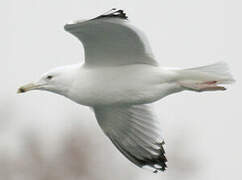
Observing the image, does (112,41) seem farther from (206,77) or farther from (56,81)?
(206,77)

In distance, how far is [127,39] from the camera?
7.62m

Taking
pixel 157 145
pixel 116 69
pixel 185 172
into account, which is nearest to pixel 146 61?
pixel 116 69

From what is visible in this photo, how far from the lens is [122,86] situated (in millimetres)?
7816

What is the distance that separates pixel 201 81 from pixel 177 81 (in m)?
0.19

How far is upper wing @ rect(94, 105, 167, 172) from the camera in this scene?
8.32 metres

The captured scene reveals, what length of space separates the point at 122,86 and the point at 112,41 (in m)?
0.38

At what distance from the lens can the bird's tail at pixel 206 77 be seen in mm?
7789

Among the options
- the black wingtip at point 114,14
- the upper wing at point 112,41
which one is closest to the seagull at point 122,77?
the upper wing at point 112,41

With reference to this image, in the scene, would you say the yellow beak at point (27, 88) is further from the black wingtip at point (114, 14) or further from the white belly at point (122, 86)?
the black wingtip at point (114, 14)

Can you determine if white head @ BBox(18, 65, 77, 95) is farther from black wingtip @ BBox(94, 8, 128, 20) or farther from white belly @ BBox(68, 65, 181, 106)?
black wingtip @ BBox(94, 8, 128, 20)

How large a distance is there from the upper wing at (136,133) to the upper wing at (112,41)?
59 centimetres

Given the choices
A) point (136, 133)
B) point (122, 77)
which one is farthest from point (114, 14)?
point (136, 133)

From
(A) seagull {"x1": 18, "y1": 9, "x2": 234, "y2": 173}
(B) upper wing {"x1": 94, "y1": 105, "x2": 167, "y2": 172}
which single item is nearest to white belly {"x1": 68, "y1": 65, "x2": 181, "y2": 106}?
(A) seagull {"x1": 18, "y1": 9, "x2": 234, "y2": 173}

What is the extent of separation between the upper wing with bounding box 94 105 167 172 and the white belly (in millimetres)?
480
